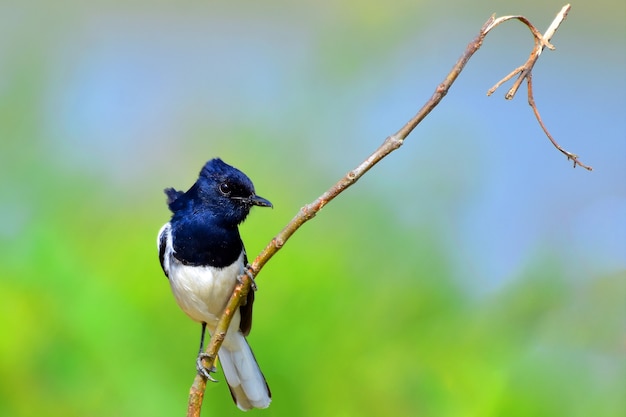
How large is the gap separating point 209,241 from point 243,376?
0.35m

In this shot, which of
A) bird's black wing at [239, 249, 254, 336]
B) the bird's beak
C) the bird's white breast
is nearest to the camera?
the bird's beak

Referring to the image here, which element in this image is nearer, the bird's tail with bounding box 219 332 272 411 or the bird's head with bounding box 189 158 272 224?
the bird's head with bounding box 189 158 272 224

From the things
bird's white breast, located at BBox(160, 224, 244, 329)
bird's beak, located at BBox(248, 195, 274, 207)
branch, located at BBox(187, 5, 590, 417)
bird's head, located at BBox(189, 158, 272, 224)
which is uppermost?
bird's head, located at BBox(189, 158, 272, 224)

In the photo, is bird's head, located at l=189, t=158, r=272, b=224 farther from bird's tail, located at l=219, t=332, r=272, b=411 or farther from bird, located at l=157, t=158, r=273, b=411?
bird's tail, located at l=219, t=332, r=272, b=411

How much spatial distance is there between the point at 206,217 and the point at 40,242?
755 mm

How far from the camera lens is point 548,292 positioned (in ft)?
6.54

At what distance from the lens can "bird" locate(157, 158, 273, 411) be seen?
1.54m

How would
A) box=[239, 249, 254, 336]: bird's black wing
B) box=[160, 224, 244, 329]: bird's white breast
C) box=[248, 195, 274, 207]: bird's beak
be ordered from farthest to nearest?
box=[239, 249, 254, 336]: bird's black wing
box=[160, 224, 244, 329]: bird's white breast
box=[248, 195, 274, 207]: bird's beak

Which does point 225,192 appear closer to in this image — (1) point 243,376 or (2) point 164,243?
(2) point 164,243

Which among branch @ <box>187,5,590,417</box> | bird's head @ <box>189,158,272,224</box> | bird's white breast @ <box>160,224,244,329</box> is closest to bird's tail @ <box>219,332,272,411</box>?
bird's white breast @ <box>160,224,244,329</box>

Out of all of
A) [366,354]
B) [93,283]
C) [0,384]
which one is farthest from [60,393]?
[366,354]

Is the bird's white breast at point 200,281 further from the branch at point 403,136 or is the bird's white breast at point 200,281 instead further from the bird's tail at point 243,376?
the branch at point 403,136

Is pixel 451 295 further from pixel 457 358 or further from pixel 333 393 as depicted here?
pixel 333 393

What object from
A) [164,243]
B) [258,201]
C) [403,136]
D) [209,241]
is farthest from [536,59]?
[164,243]
